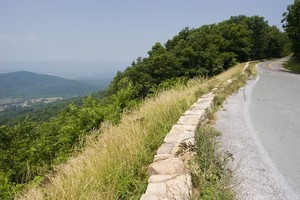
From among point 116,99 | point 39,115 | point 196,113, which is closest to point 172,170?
point 196,113

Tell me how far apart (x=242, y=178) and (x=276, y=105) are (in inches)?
233

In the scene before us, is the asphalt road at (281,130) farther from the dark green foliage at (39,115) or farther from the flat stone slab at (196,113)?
the dark green foliage at (39,115)

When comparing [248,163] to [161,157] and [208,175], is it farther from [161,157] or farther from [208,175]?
[161,157]

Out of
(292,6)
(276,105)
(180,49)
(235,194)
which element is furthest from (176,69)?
(235,194)

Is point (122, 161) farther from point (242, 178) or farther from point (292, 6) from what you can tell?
point (292, 6)

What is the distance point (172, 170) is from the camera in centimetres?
319

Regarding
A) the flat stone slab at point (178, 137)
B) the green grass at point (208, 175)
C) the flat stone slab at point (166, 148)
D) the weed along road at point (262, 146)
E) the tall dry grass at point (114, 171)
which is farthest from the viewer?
the flat stone slab at point (178, 137)

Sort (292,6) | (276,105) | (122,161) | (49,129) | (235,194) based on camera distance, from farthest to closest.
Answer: (292,6), (49,129), (276,105), (122,161), (235,194)

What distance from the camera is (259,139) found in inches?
199

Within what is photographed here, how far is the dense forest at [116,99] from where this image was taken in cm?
1182

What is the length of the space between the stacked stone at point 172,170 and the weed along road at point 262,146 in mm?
664

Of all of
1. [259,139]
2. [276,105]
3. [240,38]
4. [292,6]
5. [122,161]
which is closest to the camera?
[122,161]

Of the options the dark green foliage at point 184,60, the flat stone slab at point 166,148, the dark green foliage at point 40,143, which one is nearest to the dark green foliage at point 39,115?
the dark green foliage at point 40,143

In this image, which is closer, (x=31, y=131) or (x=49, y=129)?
(x=49, y=129)
